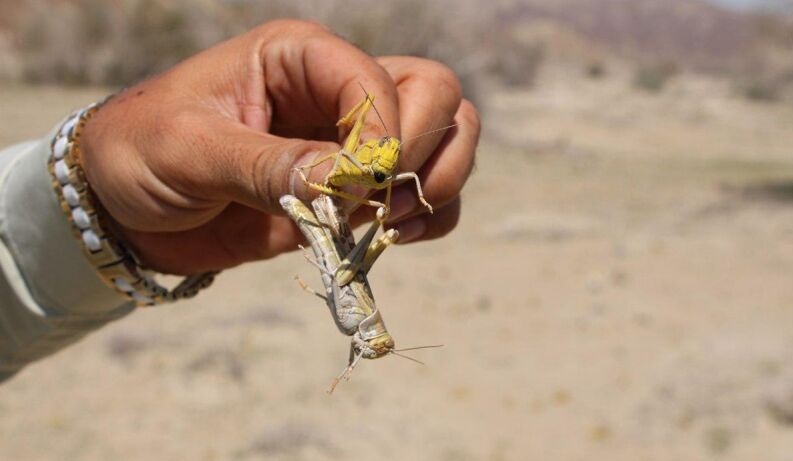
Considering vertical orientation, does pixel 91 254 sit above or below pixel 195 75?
below

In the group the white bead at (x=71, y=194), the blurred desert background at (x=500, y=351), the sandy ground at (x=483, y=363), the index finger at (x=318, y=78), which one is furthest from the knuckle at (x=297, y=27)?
the sandy ground at (x=483, y=363)

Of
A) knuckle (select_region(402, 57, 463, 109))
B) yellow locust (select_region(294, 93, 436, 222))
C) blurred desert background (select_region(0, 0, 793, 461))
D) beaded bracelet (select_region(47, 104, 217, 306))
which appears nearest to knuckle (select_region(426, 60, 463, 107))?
knuckle (select_region(402, 57, 463, 109))

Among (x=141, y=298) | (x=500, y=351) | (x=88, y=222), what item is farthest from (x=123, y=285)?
(x=500, y=351)

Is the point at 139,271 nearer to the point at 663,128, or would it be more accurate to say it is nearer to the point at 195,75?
the point at 195,75

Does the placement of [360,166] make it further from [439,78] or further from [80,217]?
[80,217]

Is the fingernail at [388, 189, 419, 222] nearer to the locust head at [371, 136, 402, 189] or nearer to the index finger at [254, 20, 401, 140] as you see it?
the index finger at [254, 20, 401, 140]

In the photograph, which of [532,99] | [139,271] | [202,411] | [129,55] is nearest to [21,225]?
[139,271]

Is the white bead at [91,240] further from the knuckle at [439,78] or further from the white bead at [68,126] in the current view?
the knuckle at [439,78]
